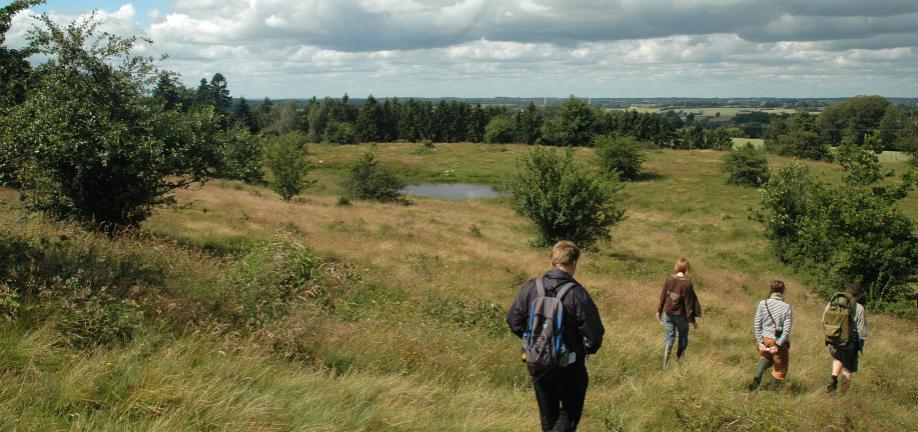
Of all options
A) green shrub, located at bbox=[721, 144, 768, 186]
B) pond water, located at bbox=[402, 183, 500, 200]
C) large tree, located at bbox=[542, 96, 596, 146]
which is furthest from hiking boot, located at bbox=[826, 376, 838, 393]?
large tree, located at bbox=[542, 96, 596, 146]

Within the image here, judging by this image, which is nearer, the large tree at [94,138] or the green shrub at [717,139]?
the large tree at [94,138]

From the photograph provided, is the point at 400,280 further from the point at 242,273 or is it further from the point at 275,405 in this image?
the point at 275,405

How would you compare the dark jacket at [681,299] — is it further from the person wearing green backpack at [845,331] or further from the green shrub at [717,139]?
the green shrub at [717,139]

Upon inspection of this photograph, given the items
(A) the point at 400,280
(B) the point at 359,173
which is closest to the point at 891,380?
(A) the point at 400,280

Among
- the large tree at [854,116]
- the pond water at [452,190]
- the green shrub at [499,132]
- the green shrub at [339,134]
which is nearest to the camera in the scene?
the pond water at [452,190]

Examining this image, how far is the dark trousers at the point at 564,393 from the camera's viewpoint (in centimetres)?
411

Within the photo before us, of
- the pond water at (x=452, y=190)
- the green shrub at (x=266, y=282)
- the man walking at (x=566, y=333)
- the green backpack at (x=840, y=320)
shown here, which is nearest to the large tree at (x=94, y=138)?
the green shrub at (x=266, y=282)

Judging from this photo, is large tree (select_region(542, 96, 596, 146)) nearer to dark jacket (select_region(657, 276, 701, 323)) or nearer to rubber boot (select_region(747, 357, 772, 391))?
dark jacket (select_region(657, 276, 701, 323))

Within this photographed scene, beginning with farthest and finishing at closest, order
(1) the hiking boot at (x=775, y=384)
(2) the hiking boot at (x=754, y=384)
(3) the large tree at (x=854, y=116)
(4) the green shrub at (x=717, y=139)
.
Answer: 1. (3) the large tree at (x=854, y=116)
2. (4) the green shrub at (x=717, y=139)
3. (1) the hiking boot at (x=775, y=384)
4. (2) the hiking boot at (x=754, y=384)

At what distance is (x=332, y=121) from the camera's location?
9869 centimetres

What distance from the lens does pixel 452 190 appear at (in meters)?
60.9

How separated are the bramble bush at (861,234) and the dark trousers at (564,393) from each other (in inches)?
683

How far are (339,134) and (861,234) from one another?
83.6 meters

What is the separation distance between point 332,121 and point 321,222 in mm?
81152
